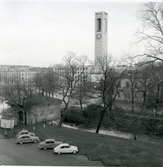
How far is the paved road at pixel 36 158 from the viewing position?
953cm

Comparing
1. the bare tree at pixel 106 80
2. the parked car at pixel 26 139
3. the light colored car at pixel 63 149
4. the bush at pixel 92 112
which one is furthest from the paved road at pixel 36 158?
the bush at pixel 92 112

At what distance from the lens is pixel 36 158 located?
1012 centimetres

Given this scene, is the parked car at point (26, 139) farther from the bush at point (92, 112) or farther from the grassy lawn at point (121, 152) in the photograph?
the bush at point (92, 112)

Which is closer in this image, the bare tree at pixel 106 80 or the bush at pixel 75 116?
the bare tree at pixel 106 80

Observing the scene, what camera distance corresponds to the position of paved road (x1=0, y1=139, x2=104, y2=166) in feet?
31.3

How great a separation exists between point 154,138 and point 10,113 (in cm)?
1364

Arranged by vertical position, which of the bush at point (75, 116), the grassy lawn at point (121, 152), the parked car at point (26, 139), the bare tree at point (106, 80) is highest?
the bare tree at point (106, 80)

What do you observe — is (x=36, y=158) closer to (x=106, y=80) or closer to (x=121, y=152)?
(x=121, y=152)

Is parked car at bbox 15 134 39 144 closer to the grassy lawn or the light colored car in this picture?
the grassy lawn

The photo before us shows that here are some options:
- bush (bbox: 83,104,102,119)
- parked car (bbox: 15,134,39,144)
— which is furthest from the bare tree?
parked car (bbox: 15,134,39,144)

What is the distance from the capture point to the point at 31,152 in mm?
11008

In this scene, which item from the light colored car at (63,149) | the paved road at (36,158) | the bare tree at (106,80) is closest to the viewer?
the paved road at (36,158)

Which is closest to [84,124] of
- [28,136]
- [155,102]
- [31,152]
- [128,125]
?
[128,125]

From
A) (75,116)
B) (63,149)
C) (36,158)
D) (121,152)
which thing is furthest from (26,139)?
(75,116)
